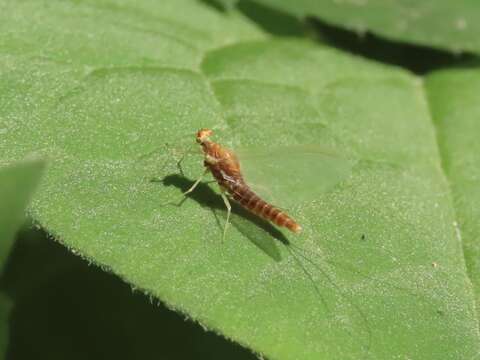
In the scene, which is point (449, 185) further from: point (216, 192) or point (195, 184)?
point (195, 184)

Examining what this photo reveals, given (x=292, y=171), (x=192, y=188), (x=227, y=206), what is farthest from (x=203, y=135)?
(x=292, y=171)

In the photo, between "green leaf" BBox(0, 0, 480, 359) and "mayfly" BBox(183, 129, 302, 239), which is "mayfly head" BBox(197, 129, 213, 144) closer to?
"mayfly" BBox(183, 129, 302, 239)

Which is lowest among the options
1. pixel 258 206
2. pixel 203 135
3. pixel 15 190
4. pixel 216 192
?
pixel 216 192

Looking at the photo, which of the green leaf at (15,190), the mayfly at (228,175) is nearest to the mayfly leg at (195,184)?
the mayfly at (228,175)

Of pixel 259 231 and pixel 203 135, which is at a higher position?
pixel 203 135

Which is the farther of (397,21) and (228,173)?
(397,21)

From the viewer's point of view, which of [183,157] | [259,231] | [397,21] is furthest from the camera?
[397,21]

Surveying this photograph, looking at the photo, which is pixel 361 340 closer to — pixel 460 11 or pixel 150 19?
pixel 150 19

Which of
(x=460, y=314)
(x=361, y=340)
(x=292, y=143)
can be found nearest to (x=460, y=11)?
(x=292, y=143)
